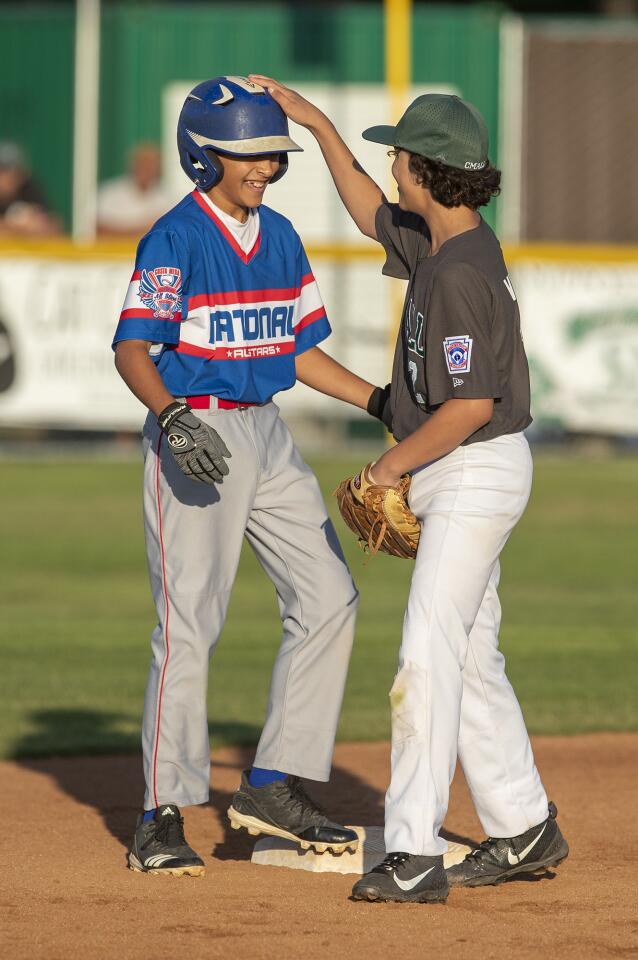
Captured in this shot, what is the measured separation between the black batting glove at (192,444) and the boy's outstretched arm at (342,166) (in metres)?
0.90

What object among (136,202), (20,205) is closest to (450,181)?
(136,202)

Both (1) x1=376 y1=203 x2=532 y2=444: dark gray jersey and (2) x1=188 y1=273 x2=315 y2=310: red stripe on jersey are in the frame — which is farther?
(2) x1=188 y1=273 x2=315 y2=310: red stripe on jersey

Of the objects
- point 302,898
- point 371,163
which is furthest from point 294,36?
point 302,898

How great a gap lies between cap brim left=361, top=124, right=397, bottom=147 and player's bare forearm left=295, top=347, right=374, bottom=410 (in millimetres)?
727

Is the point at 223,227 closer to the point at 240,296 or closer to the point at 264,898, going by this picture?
the point at 240,296

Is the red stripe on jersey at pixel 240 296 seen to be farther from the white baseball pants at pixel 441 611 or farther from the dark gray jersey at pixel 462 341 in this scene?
the white baseball pants at pixel 441 611

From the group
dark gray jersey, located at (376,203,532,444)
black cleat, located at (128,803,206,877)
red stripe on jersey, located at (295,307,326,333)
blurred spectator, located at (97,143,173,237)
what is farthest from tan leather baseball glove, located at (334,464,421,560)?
blurred spectator, located at (97,143,173,237)

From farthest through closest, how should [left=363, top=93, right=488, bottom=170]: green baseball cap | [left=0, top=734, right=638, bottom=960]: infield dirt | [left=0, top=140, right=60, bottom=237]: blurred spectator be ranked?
[left=0, top=140, right=60, bottom=237]: blurred spectator, [left=363, top=93, right=488, bottom=170]: green baseball cap, [left=0, top=734, right=638, bottom=960]: infield dirt

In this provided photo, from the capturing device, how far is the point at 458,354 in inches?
177

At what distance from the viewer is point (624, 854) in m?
5.27

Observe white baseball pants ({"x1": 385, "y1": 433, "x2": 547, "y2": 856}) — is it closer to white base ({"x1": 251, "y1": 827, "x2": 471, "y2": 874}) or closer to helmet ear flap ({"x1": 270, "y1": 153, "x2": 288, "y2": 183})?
white base ({"x1": 251, "y1": 827, "x2": 471, "y2": 874})

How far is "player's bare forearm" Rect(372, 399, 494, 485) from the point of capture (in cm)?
450

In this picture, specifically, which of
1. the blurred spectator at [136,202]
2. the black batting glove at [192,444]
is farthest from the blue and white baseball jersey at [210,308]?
the blurred spectator at [136,202]

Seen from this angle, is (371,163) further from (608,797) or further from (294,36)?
(608,797)
